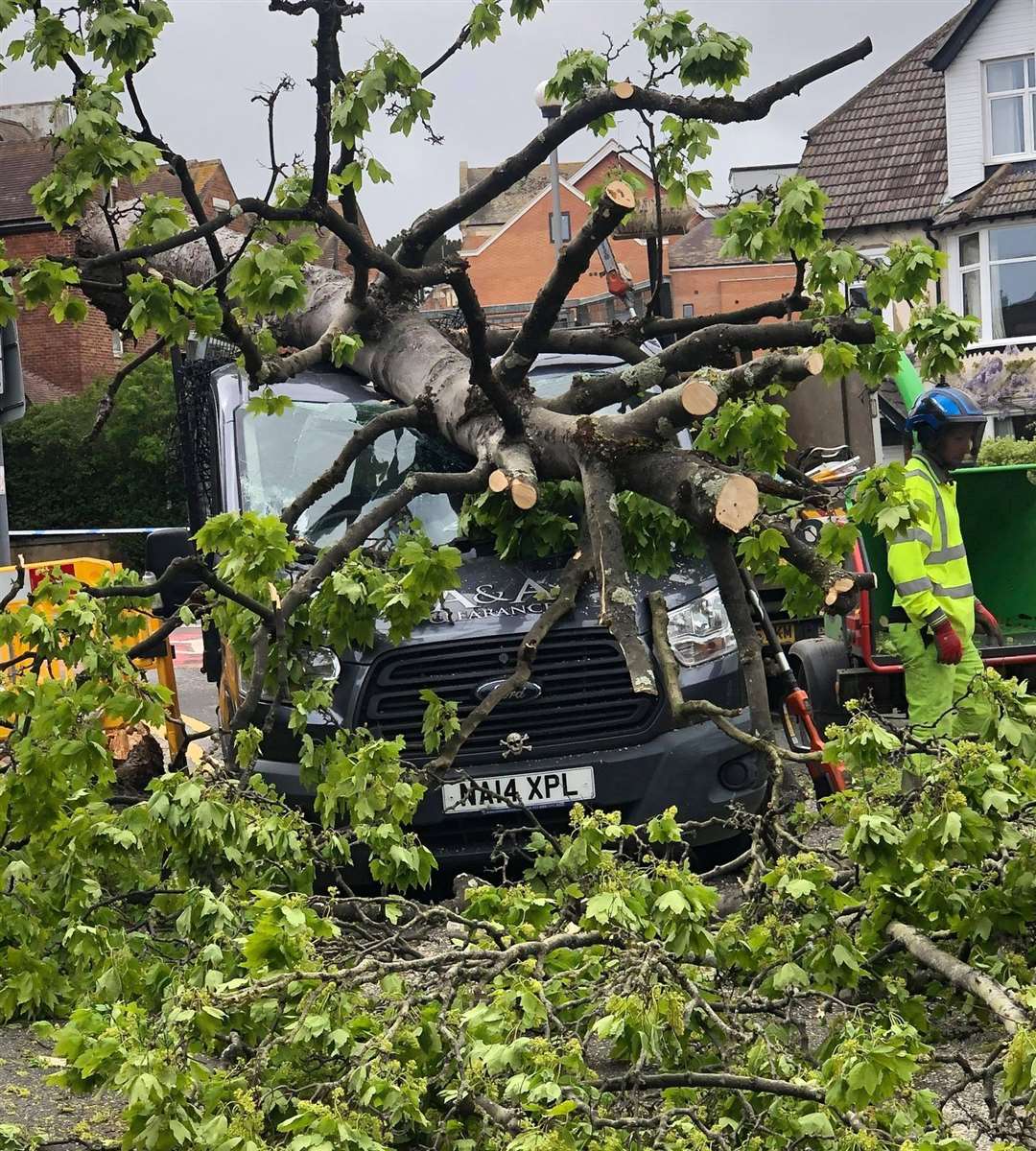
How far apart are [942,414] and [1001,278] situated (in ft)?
95.0

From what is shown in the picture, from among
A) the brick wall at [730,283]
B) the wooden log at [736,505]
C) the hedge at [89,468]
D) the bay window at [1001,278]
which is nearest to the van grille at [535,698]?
the wooden log at [736,505]

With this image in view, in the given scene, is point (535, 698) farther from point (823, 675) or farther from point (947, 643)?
point (823, 675)

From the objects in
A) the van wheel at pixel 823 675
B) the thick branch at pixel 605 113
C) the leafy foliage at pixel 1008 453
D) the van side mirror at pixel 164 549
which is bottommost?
the van wheel at pixel 823 675

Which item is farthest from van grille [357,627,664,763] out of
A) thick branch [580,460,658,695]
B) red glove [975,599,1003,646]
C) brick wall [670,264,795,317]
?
brick wall [670,264,795,317]

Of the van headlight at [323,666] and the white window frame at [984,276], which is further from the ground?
the white window frame at [984,276]

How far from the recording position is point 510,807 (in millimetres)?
6176

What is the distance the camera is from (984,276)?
1367 inches

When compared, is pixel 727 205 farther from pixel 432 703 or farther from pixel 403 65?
pixel 432 703

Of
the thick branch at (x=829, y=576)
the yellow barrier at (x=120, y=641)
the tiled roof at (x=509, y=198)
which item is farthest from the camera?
the tiled roof at (x=509, y=198)

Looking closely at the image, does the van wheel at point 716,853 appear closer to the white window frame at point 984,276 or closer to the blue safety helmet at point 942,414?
the blue safety helmet at point 942,414

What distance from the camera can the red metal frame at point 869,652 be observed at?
28.4 ft

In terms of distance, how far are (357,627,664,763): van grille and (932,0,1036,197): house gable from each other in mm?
31524

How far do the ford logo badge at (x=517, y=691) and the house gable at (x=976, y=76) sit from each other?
3165 centimetres

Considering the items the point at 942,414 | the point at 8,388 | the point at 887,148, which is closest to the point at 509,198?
the point at 887,148
